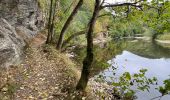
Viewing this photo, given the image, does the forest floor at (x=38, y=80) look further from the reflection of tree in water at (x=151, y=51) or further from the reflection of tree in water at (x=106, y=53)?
the reflection of tree in water at (x=151, y=51)

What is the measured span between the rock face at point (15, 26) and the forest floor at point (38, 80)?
0.59 m

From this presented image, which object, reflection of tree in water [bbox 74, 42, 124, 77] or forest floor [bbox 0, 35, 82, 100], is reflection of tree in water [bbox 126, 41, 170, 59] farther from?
forest floor [bbox 0, 35, 82, 100]

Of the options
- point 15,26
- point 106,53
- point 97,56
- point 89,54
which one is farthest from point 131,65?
point 89,54

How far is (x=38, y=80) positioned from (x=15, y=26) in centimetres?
788

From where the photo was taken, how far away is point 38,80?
38.5ft

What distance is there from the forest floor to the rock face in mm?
591

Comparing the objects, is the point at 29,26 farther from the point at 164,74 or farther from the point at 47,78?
the point at 164,74

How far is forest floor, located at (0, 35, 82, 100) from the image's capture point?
9.96m

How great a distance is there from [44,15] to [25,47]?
42.5ft

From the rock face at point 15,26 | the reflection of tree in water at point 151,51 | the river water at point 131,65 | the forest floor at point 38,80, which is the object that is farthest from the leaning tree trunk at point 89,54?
the reflection of tree in water at point 151,51

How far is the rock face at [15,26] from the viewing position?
12.0m

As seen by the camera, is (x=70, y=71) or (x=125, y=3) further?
(x=70, y=71)

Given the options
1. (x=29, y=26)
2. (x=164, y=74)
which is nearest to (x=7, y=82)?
Answer: (x=29, y=26)

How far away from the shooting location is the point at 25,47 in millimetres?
15781
